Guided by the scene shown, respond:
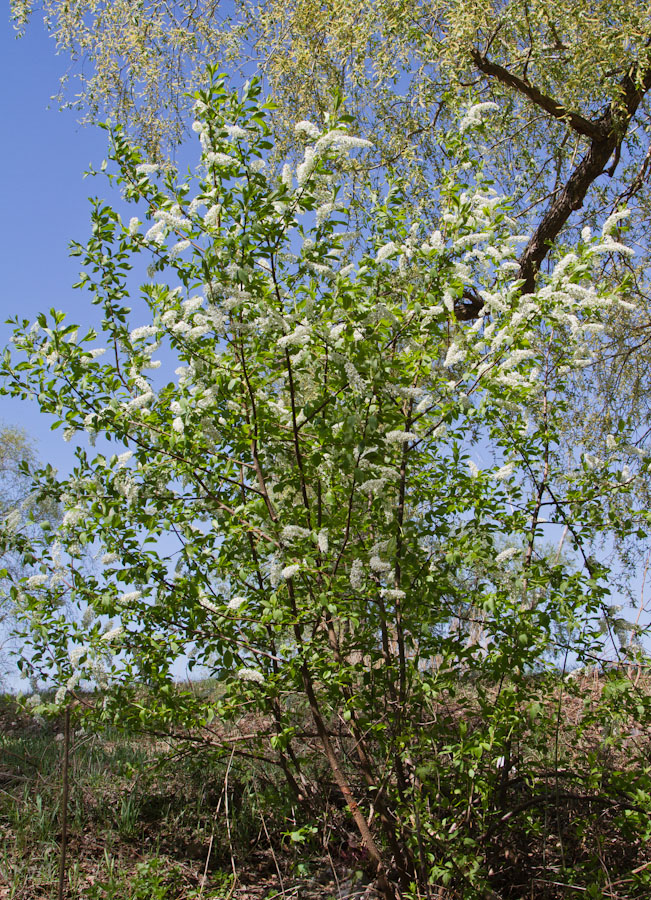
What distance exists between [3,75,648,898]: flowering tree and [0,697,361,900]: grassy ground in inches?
18.3

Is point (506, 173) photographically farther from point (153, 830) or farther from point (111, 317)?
point (153, 830)

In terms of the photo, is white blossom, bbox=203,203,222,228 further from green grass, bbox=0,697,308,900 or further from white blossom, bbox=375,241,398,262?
green grass, bbox=0,697,308,900

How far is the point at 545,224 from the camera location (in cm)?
621

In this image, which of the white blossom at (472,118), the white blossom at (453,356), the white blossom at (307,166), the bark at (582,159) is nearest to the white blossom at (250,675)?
the white blossom at (453,356)

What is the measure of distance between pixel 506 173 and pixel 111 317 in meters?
4.27

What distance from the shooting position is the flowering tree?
7.86 feet

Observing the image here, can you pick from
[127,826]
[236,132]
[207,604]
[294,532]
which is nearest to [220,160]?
[236,132]

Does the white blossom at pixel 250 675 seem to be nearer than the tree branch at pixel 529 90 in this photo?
Yes

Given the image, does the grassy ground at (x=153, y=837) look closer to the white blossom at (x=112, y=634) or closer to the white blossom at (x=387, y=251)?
the white blossom at (x=112, y=634)

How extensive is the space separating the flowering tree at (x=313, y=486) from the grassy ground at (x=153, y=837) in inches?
18.3

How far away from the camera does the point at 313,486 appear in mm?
2867

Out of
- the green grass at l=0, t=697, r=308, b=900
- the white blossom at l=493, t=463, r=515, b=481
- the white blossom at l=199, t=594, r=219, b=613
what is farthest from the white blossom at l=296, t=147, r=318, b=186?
the green grass at l=0, t=697, r=308, b=900

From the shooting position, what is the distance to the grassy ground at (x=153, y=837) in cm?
302

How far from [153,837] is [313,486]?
2.03m
